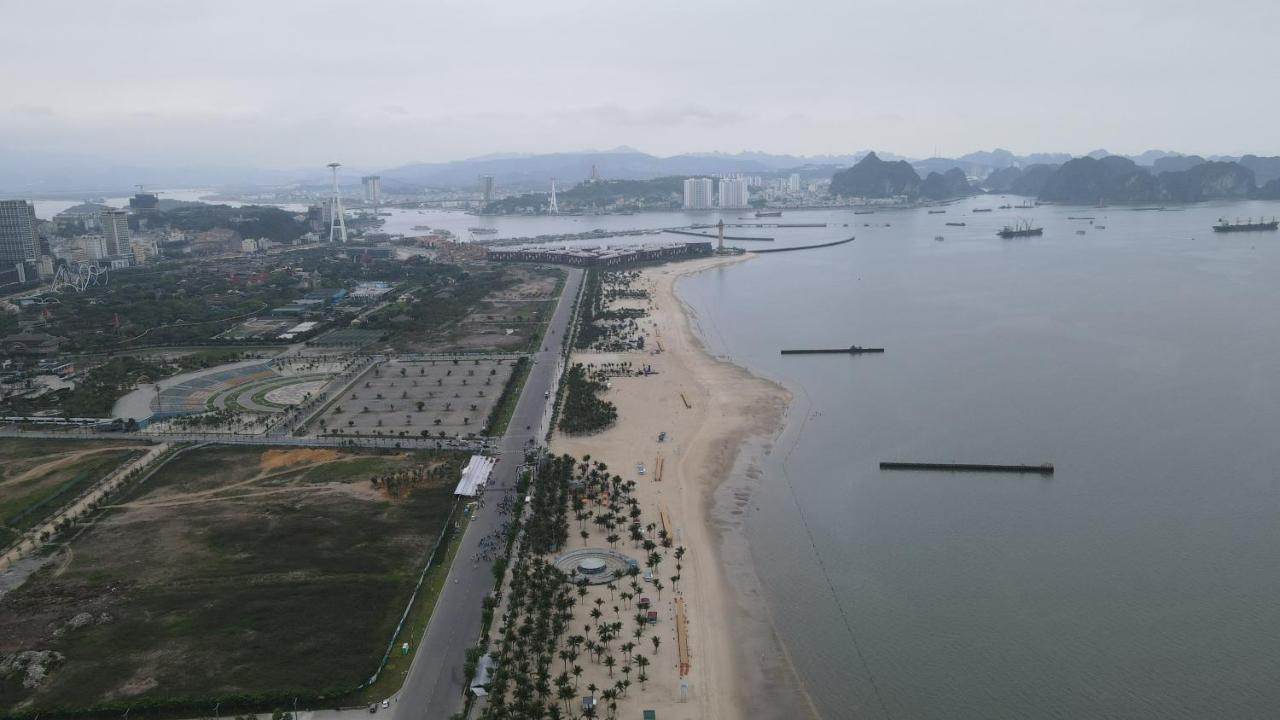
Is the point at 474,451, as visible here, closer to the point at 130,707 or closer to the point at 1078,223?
the point at 130,707

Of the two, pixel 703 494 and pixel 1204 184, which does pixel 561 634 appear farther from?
pixel 1204 184

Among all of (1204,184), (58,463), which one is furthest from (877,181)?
(58,463)

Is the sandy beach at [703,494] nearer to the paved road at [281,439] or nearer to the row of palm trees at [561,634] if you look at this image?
the row of palm trees at [561,634]

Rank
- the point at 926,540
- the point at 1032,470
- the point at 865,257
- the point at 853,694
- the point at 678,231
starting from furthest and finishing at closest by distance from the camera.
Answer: the point at 678,231
the point at 865,257
the point at 1032,470
the point at 926,540
the point at 853,694

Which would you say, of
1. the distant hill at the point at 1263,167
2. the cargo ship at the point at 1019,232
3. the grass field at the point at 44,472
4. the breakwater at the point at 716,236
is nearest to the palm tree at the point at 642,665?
the grass field at the point at 44,472

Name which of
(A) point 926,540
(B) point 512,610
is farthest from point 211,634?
(A) point 926,540

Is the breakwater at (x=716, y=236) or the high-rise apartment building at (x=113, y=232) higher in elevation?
the high-rise apartment building at (x=113, y=232)

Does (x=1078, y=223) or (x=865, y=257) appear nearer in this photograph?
(x=865, y=257)
